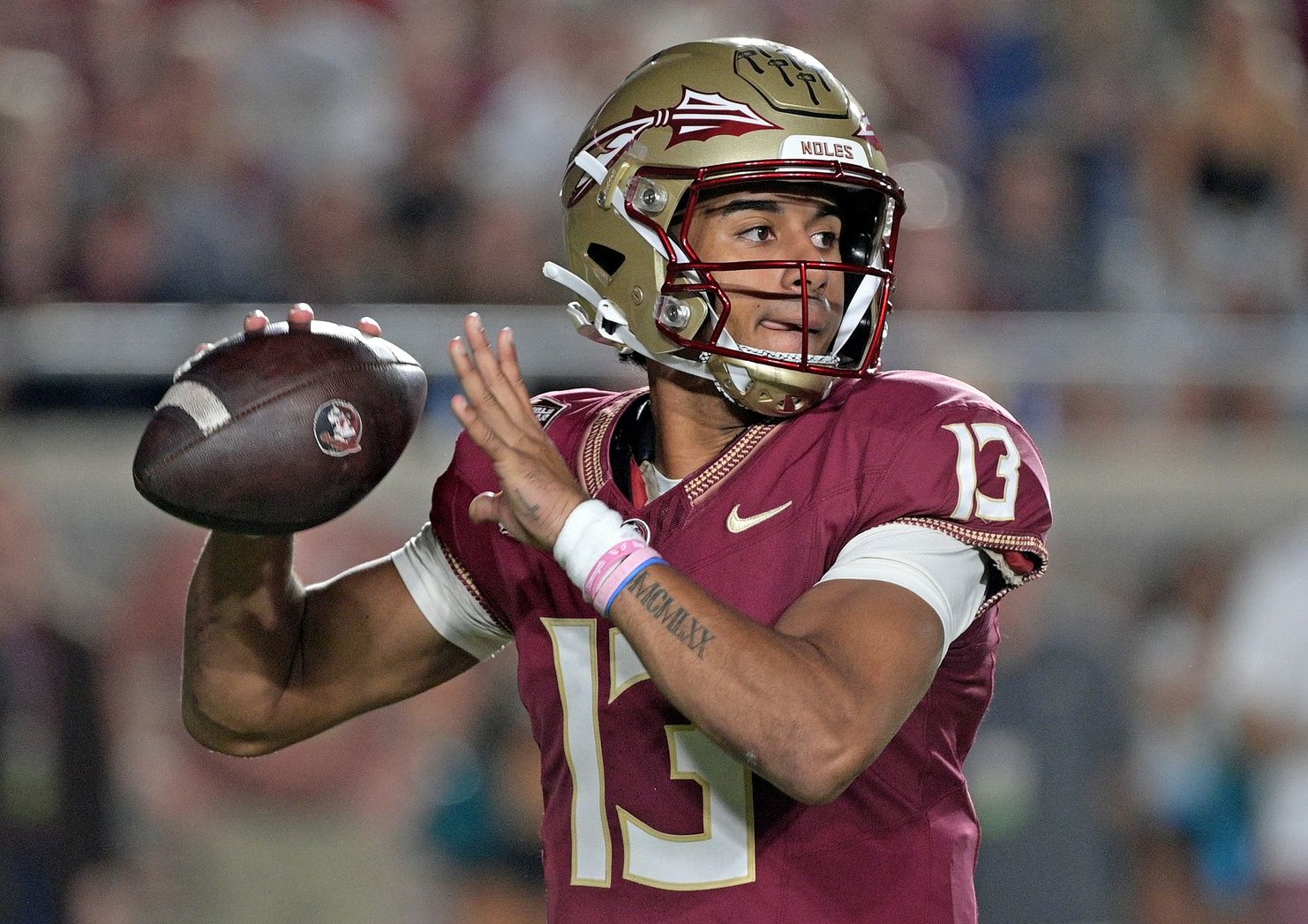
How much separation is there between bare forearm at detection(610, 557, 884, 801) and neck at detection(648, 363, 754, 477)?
0.50 metres

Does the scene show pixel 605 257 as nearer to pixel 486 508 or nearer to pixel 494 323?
pixel 486 508

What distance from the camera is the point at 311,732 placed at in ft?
8.00

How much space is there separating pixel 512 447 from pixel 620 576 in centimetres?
19

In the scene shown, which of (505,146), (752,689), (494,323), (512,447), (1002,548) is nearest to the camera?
(752,689)

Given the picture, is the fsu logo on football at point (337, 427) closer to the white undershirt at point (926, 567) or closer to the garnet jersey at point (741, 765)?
the garnet jersey at point (741, 765)

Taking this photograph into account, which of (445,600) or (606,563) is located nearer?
(606,563)

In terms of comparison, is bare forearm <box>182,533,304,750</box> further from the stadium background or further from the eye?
the stadium background

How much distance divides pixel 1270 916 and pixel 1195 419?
1.51 metres

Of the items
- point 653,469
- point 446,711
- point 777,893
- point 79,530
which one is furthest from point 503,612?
point 79,530

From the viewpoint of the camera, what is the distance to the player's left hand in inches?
75.3

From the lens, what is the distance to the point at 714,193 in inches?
89.2

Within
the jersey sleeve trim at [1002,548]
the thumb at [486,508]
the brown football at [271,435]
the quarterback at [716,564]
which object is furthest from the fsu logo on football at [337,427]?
the jersey sleeve trim at [1002,548]

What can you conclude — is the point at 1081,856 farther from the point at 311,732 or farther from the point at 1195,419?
the point at 311,732

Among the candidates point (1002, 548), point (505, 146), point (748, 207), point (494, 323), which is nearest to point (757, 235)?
point (748, 207)
